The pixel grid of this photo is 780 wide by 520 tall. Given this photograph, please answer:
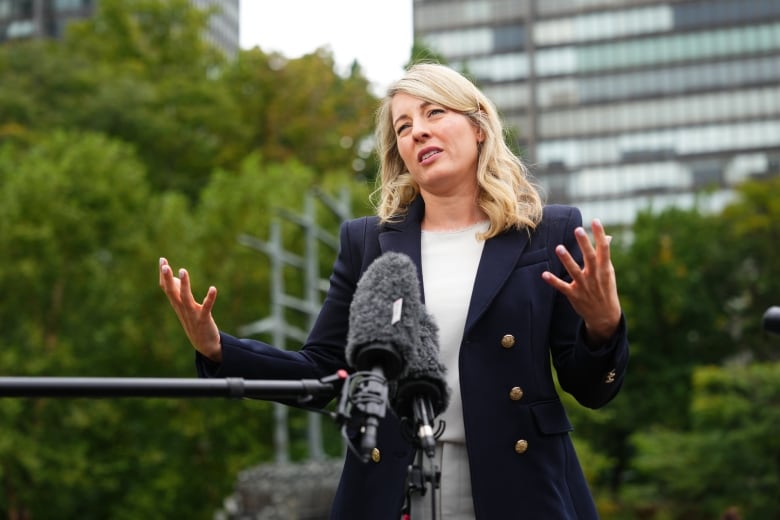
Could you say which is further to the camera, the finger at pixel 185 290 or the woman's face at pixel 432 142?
the woman's face at pixel 432 142

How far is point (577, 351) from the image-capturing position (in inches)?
135

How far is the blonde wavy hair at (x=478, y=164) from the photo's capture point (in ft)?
12.3

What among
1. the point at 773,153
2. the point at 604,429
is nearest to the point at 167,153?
the point at 604,429

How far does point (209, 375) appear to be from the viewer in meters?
3.61

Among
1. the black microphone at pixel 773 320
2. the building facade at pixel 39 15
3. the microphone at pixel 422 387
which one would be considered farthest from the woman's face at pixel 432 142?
the building facade at pixel 39 15

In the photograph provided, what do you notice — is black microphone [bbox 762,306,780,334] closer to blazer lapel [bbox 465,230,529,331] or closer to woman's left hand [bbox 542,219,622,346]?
woman's left hand [bbox 542,219,622,346]

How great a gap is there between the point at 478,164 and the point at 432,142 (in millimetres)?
195

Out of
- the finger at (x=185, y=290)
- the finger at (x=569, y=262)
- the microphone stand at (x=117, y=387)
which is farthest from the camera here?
the finger at (x=185, y=290)

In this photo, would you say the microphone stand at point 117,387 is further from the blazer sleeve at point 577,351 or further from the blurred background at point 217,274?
the blurred background at point 217,274

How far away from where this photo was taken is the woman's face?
3.75 meters

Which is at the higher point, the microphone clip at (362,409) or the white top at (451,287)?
the white top at (451,287)

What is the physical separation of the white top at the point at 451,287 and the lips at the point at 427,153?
224 millimetres

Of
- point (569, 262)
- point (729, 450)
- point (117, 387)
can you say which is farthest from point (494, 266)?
point (729, 450)

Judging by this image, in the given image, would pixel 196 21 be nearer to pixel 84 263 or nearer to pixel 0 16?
pixel 84 263
